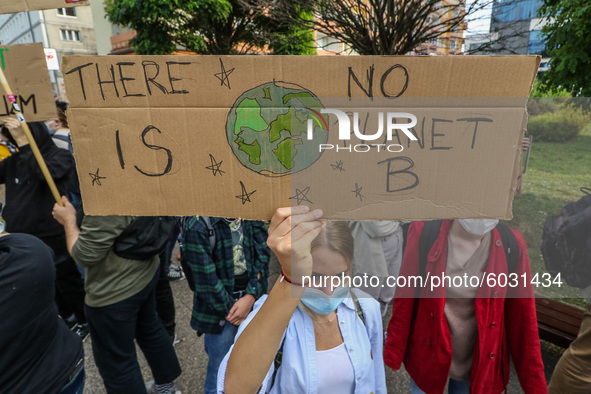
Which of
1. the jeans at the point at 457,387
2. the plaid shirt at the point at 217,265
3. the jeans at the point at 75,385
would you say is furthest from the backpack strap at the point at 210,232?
the jeans at the point at 457,387

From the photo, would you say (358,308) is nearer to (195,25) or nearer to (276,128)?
(276,128)

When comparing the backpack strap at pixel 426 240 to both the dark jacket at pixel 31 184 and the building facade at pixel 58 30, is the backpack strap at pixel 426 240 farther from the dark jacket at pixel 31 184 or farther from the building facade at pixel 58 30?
the building facade at pixel 58 30

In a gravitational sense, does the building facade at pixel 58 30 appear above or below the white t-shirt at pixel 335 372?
above

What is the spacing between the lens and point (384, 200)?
0.97 meters

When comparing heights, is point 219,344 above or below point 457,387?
above

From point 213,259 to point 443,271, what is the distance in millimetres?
1318

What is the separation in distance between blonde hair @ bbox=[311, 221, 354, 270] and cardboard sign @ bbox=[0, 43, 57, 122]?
1.58 meters

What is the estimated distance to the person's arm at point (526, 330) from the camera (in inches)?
64.6

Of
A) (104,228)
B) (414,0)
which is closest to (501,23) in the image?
(414,0)

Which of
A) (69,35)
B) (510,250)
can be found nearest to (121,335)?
(510,250)

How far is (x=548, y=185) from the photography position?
5.45 ft

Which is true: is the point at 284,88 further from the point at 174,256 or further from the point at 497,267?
the point at 174,256

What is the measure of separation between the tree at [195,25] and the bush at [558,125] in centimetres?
863

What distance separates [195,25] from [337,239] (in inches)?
501
